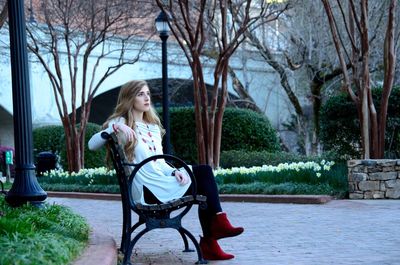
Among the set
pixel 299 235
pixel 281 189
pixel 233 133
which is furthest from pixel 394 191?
pixel 233 133

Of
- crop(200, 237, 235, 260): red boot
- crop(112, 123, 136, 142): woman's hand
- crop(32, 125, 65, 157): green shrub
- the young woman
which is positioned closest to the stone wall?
the young woman

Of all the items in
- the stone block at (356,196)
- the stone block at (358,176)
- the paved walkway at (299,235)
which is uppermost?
the stone block at (358,176)

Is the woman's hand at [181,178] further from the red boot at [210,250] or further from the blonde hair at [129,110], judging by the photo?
the red boot at [210,250]

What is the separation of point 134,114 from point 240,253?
153cm

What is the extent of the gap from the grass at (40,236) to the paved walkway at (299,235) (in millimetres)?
628

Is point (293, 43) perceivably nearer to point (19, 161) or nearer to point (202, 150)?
point (202, 150)

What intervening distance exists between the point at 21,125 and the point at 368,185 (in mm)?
6605

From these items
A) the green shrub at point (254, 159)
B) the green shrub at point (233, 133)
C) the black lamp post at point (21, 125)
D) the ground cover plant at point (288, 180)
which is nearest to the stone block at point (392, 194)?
the ground cover plant at point (288, 180)

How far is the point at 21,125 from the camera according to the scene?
6.42m

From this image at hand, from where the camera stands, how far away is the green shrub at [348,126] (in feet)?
46.2

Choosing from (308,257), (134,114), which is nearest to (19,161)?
(134,114)

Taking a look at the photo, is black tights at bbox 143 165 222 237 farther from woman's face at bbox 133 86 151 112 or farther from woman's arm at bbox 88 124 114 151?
woman's face at bbox 133 86 151 112

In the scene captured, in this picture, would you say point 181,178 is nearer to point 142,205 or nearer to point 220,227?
point 142,205

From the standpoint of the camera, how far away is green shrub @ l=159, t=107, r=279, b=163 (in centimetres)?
2086
